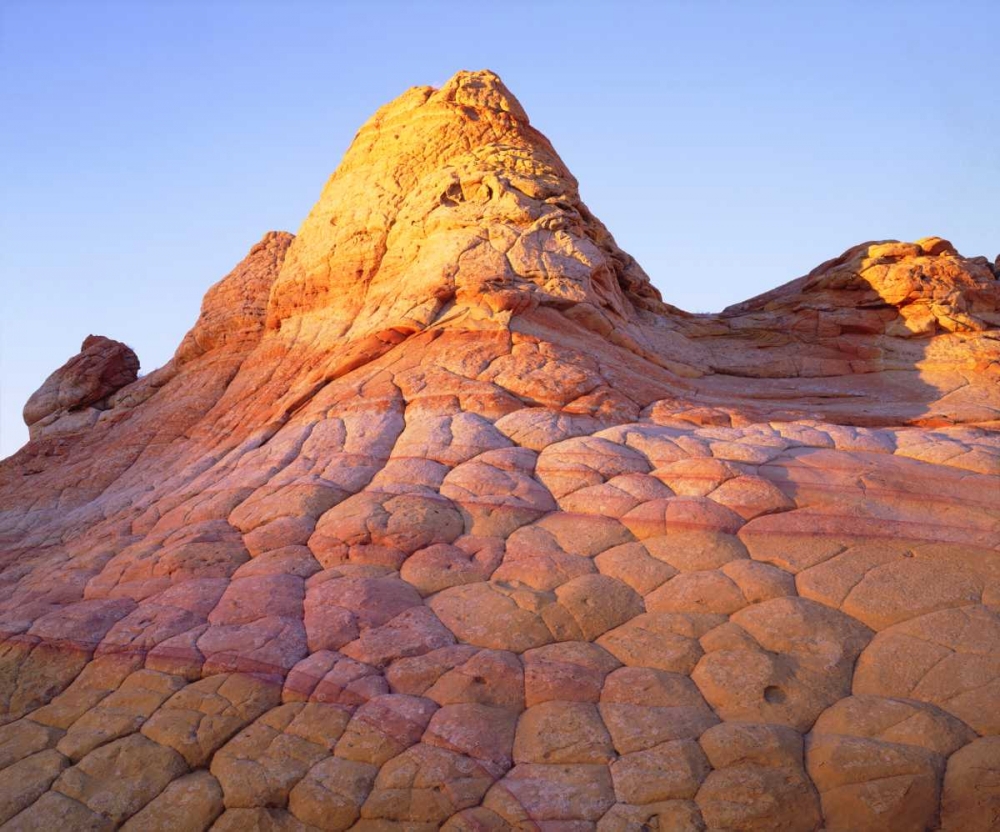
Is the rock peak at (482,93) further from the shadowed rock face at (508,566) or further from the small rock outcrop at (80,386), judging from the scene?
the small rock outcrop at (80,386)

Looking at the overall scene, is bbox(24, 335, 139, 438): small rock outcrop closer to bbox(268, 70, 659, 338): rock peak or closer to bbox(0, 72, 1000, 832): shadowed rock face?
bbox(0, 72, 1000, 832): shadowed rock face

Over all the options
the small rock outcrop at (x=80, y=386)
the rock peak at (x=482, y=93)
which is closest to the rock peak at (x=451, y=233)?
the rock peak at (x=482, y=93)

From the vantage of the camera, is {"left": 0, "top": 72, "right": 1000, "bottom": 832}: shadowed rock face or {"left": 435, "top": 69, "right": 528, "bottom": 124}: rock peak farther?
{"left": 435, "top": 69, "right": 528, "bottom": 124}: rock peak

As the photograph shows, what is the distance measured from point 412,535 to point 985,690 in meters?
3.91

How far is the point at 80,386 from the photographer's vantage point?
48.4 ft

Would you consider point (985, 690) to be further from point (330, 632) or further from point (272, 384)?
point (272, 384)

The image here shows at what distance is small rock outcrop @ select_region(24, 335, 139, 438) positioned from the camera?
14.6 m

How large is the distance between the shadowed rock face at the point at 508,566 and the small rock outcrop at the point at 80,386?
295cm

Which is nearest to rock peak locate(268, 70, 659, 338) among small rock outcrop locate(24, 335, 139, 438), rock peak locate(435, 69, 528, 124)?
rock peak locate(435, 69, 528, 124)

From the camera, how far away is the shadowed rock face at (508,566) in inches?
178

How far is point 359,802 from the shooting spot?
14.7 ft

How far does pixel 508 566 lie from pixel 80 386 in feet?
37.2

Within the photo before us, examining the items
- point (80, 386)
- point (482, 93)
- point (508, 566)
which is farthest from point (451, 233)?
point (80, 386)

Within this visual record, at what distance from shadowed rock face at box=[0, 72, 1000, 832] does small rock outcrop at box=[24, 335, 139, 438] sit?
2955 mm
